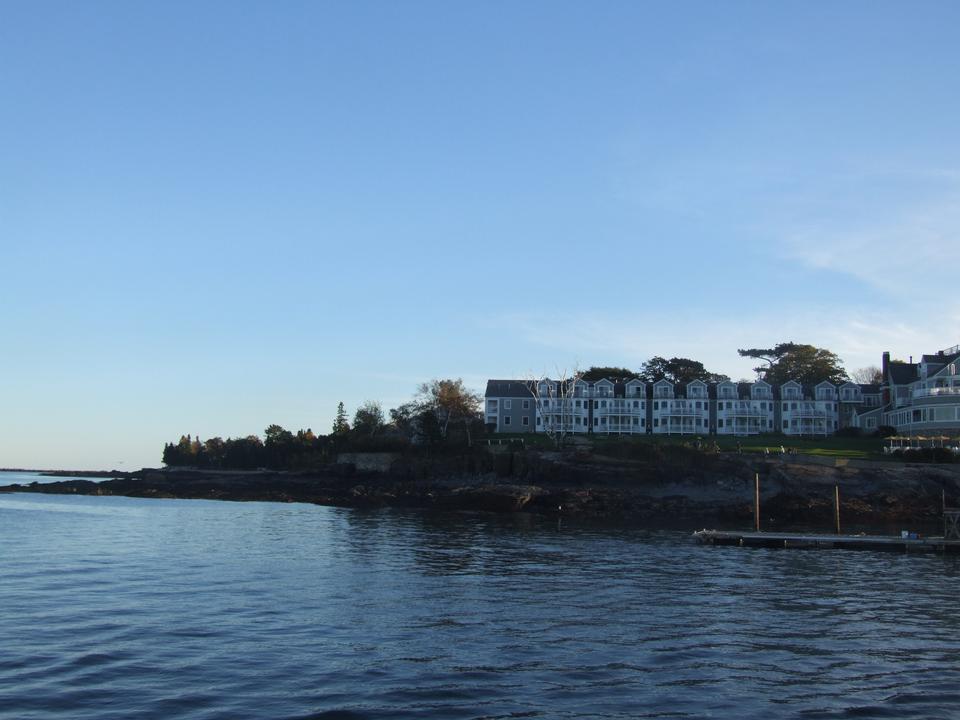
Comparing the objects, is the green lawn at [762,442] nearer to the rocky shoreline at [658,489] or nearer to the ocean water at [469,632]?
the rocky shoreline at [658,489]

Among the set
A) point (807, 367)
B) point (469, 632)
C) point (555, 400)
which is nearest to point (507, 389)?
point (555, 400)

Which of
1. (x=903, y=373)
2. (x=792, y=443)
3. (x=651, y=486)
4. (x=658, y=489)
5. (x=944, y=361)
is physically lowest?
(x=658, y=489)

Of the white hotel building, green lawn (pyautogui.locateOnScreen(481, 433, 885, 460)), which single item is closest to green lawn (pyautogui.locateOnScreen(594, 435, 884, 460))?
green lawn (pyautogui.locateOnScreen(481, 433, 885, 460))

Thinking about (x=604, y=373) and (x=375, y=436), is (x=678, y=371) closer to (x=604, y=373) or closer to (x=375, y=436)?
(x=604, y=373)

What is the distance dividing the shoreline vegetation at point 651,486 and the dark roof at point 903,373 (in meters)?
29.7

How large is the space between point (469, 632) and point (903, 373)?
99.2m

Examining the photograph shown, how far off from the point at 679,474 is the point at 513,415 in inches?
1583

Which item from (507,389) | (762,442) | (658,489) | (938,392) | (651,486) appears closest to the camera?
(658,489)

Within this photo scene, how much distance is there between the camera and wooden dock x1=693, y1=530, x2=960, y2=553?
49.5 meters

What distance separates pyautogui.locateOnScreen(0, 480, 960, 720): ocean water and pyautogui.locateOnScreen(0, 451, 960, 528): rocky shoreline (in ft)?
90.2

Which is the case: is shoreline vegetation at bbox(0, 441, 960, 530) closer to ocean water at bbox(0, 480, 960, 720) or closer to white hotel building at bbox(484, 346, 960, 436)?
white hotel building at bbox(484, 346, 960, 436)

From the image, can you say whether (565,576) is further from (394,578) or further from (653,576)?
(394,578)

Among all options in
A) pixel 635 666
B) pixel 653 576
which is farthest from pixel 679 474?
pixel 635 666

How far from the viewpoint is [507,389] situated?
120 m
